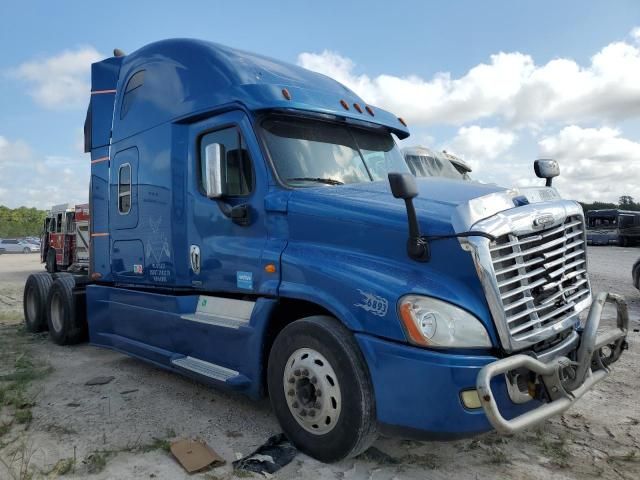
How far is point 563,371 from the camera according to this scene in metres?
3.47

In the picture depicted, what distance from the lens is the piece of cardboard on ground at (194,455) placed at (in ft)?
11.9

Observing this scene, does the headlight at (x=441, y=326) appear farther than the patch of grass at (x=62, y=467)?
No

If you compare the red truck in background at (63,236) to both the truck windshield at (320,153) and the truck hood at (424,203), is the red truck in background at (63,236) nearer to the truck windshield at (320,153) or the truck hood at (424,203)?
the truck windshield at (320,153)

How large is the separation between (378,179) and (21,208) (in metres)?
99.6

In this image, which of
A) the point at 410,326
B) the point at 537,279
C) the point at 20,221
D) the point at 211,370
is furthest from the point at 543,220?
the point at 20,221

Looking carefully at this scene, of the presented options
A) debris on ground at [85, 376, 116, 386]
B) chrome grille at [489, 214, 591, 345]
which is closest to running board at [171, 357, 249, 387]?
debris on ground at [85, 376, 116, 386]

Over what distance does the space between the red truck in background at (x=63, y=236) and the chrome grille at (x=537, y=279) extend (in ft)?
51.6

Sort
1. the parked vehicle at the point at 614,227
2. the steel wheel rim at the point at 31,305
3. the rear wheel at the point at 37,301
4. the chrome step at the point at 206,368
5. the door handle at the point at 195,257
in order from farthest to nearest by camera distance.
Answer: the parked vehicle at the point at 614,227, the steel wheel rim at the point at 31,305, the rear wheel at the point at 37,301, the door handle at the point at 195,257, the chrome step at the point at 206,368

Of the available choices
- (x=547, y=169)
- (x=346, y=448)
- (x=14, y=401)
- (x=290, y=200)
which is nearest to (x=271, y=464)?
(x=346, y=448)

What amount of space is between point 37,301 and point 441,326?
759 cm

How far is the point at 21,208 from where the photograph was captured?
89.9 metres

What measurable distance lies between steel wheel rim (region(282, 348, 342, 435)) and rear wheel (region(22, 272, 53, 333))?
20.3 ft

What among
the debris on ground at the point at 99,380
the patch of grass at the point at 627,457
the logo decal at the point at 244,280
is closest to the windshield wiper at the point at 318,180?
the logo decal at the point at 244,280

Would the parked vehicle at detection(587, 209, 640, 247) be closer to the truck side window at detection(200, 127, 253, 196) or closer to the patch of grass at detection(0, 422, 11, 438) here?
the truck side window at detection(200, 127, 253, 196)
